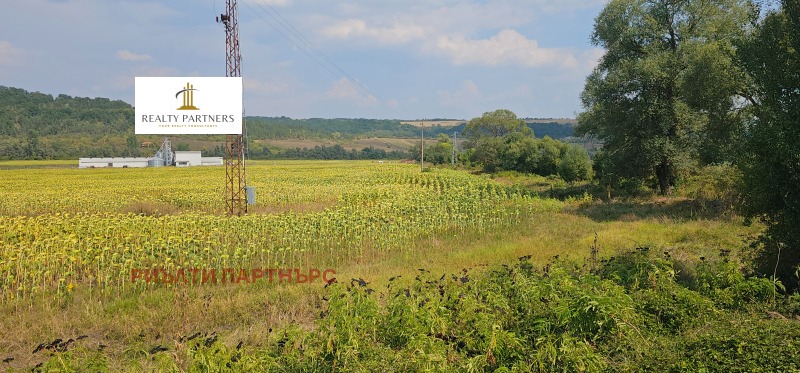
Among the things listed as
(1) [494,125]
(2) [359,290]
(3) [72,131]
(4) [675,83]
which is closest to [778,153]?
(2) [359,290]

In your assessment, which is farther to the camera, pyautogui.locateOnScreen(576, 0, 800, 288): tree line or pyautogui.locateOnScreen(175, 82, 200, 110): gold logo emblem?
pyautogui.locateOnScreen(175, 82, 200, 110): gold logo emblem

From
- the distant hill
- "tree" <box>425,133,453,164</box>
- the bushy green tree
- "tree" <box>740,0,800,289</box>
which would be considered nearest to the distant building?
the distant hill

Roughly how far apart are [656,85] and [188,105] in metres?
21.0

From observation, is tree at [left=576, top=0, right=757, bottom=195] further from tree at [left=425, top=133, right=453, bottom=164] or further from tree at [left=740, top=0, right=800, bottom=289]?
tree at [left=425, top=133, right=453, bottom=164]

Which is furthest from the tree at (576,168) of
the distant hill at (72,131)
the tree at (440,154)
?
the distant hill at (72,131)

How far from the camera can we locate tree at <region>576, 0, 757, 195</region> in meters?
21.4

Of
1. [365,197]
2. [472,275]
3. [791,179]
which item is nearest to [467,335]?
[472,275]

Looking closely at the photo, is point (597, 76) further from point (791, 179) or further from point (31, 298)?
point (31, 298)

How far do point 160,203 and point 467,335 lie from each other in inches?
925

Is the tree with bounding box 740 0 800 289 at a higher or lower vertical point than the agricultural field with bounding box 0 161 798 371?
higher

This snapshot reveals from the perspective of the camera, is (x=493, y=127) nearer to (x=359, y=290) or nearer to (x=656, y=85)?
(x=656, y=85)

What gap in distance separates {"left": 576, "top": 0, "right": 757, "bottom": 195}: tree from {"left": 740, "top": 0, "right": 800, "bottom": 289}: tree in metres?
8.90

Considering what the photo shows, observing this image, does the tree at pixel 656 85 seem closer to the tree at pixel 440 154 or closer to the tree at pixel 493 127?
the tree at pixel 493 127

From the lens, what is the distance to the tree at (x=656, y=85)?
2136 cm
